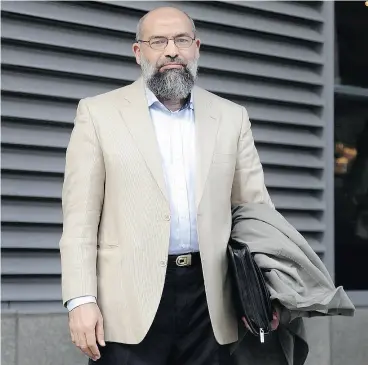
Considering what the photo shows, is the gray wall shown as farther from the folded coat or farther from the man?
the folded coat

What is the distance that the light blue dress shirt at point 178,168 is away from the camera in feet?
11.4

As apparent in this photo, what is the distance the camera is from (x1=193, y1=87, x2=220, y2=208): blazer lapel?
352 centimetres

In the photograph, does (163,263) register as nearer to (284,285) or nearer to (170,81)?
(284,285)

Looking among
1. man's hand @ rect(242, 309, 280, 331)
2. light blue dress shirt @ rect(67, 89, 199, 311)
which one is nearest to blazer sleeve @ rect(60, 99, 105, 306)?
light blue dress shirt @ rect(67, 89, 199, 311)

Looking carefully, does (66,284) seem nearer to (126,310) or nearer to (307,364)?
(126,310)

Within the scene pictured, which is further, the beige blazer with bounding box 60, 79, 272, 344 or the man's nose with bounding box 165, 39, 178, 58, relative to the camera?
the man's nose with bounding box 165, 39, 178, 58

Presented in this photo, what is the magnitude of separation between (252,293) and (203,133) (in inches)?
27.2

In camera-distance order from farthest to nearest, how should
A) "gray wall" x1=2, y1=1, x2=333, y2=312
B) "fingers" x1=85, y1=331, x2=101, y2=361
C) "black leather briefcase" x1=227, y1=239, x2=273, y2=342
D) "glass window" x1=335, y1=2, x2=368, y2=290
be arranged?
"glass window" x1=335, y1=2, x2=368, y2=290
"gray wall" x1=2, y1=1, x2=333, y2=312
"black leather briefcase" x1=227, y1=239, x2=273, y2=342
"fingers" x1=85, y1=331, x2=101, y2=361

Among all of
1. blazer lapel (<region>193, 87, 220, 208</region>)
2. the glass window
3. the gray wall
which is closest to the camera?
blazer lapel (<region>193, 87, 220, 208</region>)

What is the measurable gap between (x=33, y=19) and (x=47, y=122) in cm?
63

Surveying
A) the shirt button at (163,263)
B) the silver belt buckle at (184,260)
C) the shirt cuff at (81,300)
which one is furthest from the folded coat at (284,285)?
the shirt cuff at (81,300)

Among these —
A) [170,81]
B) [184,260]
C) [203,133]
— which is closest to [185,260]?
[184,260]

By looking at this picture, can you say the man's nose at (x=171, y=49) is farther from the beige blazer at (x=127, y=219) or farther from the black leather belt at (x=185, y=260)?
the black leather belt at (x=185, y=260)

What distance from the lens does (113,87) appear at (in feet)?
18.6
